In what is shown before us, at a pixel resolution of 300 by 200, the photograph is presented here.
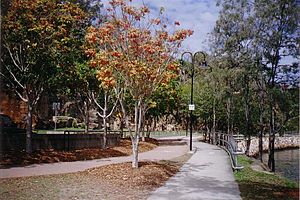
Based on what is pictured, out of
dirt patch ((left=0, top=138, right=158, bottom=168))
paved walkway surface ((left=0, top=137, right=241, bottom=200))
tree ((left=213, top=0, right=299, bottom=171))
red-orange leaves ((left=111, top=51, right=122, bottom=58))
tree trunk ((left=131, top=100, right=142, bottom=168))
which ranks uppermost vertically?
tree ((left=213, top=0, right=299, bottom=171))

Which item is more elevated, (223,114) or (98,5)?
(98,5)

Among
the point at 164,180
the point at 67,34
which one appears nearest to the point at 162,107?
the point at 67,34

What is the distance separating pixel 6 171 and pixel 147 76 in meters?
5.27

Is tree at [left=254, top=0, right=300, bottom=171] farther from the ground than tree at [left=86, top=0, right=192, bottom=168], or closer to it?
farther from the ground

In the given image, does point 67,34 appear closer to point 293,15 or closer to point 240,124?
point 293,15

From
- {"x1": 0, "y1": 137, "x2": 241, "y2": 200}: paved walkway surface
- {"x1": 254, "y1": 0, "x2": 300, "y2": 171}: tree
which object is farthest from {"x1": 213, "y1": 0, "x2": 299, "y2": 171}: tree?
{"x1": 0, "y1": 137, "x2": 241, "y2": 200}: paved walkway surface

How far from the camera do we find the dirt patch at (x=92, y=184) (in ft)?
26.9

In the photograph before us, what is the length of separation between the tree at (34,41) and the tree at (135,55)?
1.60 m

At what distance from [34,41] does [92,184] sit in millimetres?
6330

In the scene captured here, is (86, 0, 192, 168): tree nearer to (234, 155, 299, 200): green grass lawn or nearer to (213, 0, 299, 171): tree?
(234, 155, 299, 200): green grass lawn

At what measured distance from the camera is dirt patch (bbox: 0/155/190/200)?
820 cm

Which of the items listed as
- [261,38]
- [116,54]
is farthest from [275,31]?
[116,54]

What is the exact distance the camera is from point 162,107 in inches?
1190

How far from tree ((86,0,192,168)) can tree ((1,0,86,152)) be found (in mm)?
1603
